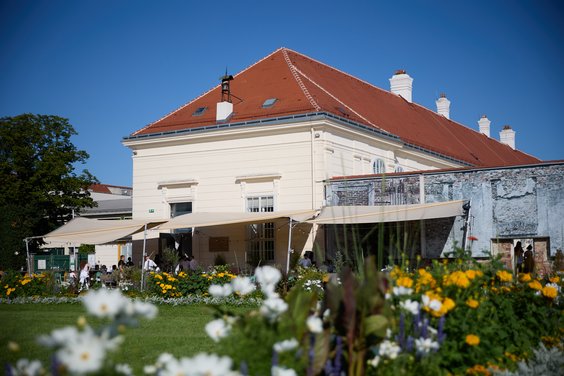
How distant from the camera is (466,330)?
16.1 feet

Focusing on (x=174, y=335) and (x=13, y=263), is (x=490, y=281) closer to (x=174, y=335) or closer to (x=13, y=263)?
(x=174, y=335)

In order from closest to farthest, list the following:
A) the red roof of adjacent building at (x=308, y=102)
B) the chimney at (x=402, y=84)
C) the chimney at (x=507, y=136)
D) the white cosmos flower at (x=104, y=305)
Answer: the white cosmos flower at (x=104, y=305) → the red roof of adjacent building at (x=308, y=102) → the chimney at (x=402, y=84) → the chimney at (x=507, y=136)

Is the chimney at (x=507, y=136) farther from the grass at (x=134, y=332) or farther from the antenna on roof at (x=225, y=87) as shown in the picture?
the grass at (x=134, y=332)

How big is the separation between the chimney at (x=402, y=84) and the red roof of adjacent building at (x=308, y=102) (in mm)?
2453

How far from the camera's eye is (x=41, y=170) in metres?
39.3

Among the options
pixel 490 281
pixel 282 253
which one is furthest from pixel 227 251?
pixel 490 281

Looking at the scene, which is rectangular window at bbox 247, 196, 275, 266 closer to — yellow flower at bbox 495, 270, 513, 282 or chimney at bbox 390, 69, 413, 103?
chimney at bbox 390, 69, 413, 103

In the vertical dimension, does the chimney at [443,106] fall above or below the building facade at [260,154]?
above

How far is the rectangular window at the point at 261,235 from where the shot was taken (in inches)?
923

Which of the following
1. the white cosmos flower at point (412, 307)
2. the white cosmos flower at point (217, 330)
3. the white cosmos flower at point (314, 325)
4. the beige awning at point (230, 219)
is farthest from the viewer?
the beige awning at point (230, 219)

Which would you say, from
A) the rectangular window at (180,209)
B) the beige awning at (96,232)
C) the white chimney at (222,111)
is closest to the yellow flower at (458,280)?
the beige awning at (96,232)

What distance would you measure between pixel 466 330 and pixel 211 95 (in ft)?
76.4

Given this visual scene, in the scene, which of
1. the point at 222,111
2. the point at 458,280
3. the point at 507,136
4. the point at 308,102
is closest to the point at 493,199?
the point at 308,102

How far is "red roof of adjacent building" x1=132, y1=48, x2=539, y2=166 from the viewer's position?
24.0 m
